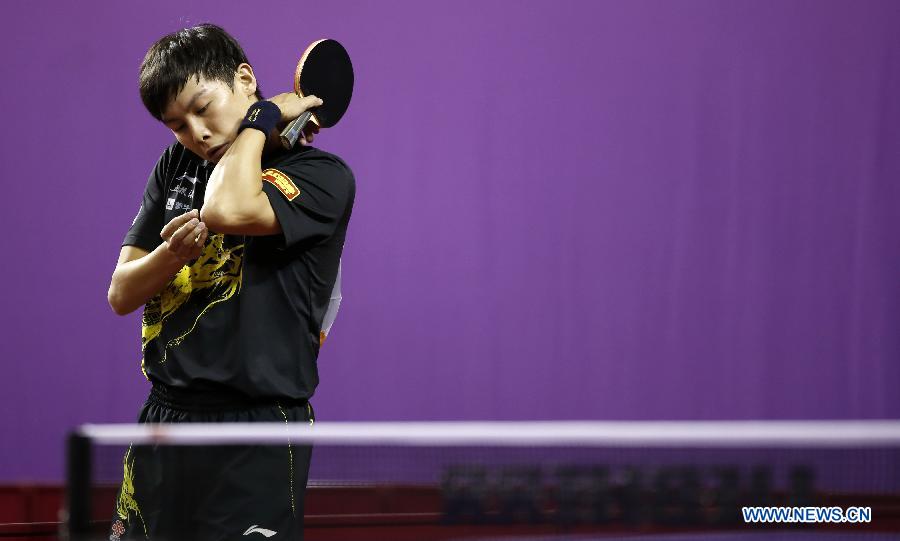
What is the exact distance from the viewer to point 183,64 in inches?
68.9

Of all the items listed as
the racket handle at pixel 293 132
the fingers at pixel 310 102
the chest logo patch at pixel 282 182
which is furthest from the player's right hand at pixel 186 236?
the fingers at pixel 310 102

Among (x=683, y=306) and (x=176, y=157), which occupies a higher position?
(x=176, y=157)

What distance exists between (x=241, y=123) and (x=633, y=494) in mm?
965

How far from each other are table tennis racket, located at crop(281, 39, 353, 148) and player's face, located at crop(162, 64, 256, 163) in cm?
15

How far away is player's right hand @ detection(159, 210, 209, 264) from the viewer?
60.8 inches

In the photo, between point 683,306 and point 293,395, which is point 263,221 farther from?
point 683,306

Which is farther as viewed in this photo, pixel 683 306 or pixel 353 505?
pixel 683 306

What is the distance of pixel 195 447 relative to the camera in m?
1.20

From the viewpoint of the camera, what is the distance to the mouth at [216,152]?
1.73 meters

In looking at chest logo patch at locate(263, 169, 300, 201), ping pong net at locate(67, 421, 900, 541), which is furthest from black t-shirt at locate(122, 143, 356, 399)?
ping pong net at locate(67, 421, 900, 541)

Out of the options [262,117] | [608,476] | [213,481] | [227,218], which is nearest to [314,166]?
[262,117]

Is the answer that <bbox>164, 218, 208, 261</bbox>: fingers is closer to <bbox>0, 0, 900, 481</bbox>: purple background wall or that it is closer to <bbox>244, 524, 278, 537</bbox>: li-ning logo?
<bbox>244, 524, 278, 537</bbox>: li-ning logo

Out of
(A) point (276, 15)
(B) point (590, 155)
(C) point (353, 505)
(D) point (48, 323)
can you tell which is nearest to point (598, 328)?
(B) point (590, 155)

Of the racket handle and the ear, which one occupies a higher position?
the ear
